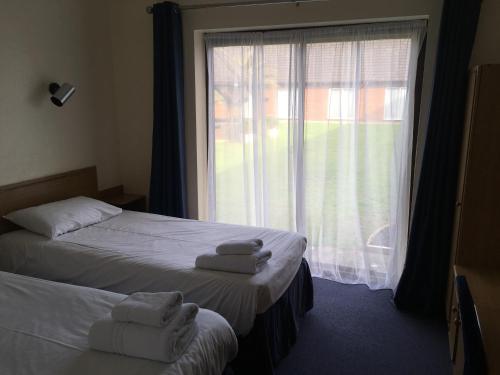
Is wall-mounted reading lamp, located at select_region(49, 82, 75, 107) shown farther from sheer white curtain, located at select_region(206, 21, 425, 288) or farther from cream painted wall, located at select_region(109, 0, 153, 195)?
sheer white curtain, located at select_region(206, 21, 425, 288)

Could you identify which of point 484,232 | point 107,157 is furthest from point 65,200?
point 484,232

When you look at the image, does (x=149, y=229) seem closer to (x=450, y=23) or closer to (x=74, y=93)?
(x=74, y=93)

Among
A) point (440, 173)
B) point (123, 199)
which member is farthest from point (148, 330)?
point (123, 199)

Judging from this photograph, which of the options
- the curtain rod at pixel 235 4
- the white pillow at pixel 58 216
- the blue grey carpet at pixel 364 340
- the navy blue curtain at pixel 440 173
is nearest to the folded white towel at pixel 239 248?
the blue grey carpet at pixel 364 340

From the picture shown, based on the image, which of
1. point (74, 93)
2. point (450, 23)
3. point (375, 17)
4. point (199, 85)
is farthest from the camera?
point (199, 85)

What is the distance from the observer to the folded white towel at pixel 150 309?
5.21ft

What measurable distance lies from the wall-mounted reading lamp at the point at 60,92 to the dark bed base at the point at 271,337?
2.24m

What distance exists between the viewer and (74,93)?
A: 3.50 metres

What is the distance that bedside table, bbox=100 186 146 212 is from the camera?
3824mm

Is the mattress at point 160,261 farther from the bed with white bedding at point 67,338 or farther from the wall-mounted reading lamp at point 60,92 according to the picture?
the wall-mounted reading lamp at point 60,92

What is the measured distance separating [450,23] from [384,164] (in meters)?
1.13

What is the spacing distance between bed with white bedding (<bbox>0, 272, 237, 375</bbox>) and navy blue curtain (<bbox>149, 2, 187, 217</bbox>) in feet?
5.43

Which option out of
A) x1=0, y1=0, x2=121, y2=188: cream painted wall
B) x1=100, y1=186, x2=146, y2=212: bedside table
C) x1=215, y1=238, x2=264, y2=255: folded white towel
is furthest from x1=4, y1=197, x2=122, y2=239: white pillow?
x1=215, y1=238, x2=264, y2=255: folded white towel

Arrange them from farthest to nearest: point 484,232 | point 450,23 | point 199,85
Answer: point 199,85
point 450,23
point 484,232
